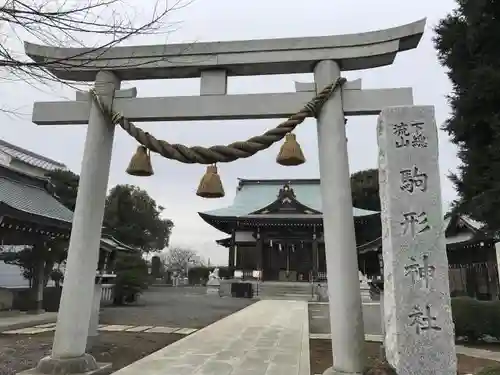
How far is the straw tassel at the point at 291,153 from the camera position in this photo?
5.20 meters

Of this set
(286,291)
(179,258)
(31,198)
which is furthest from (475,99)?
(179,258)

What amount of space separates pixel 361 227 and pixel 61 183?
20612 mm

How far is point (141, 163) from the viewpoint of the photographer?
5461mm

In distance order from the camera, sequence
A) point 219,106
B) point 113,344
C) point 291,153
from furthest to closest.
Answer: point 113,344 < point 219,106 < point 291,153

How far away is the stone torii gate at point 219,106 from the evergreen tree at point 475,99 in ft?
13.8

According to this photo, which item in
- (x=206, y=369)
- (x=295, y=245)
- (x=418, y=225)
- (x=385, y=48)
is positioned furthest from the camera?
(x=295, y=245)

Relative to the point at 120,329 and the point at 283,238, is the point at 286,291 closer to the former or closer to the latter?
A: the point at 283,238

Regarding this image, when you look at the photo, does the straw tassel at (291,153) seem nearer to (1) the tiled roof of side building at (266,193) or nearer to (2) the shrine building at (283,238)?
(2) the shrine building at (283,238)

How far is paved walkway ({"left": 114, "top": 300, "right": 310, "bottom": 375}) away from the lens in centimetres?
552

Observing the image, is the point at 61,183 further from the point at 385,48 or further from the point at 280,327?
the point at 385,48

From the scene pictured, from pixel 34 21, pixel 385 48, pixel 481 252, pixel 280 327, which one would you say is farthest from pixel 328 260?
pixel 481 252

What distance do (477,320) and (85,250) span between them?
844 cm

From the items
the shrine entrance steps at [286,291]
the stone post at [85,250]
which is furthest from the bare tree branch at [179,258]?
the stone post at [85,250]

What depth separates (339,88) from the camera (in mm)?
5223
